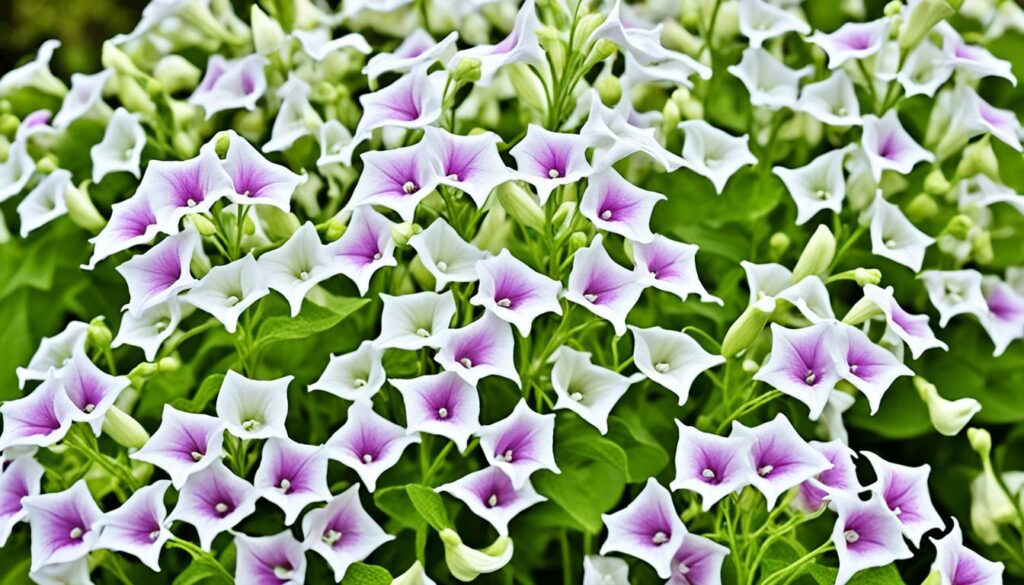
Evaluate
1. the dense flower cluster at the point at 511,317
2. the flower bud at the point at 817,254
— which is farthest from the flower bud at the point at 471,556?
the flower bud at the point at 817,254

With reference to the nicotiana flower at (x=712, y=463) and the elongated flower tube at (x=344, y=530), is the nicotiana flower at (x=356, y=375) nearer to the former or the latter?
the elongated flower tube at (x=344, y=530)

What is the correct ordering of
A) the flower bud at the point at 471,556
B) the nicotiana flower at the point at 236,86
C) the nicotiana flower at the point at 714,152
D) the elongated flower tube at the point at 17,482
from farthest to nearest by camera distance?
the nicotiana flower at the point at 236,86
the nicotiana flower at the point at 714,152
the elongated flower tube at the point at 17,482
the flower bud at the point at 471,556

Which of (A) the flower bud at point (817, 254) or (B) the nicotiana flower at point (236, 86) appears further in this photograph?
(B) the nicotiana flower at point (236, 86)

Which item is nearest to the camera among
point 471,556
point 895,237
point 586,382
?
point 471,556

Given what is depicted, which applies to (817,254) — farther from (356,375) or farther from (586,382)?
(356,375)

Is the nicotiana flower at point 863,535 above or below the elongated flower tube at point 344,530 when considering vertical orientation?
above

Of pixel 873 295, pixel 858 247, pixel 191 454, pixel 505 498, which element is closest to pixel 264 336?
pixel 191 454

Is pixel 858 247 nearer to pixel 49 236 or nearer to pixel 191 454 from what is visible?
pixel 191 454

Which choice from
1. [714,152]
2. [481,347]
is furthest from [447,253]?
[714,152]
